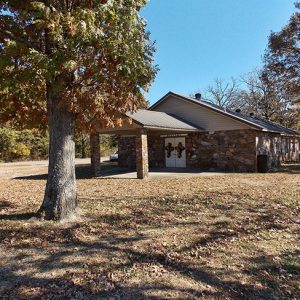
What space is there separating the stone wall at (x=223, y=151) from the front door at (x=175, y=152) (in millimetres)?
409

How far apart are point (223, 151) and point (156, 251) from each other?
15.5 metres

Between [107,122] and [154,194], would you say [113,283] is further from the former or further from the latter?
[154,194]

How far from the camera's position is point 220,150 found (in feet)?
65.8

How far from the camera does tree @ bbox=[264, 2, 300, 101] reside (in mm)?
19531

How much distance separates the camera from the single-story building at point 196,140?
58.5 ft

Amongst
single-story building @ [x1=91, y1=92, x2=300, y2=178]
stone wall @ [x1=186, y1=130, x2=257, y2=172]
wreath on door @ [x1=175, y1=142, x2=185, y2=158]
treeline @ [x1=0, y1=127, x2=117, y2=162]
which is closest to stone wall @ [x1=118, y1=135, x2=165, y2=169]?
single-story building @ [x1=91, y1=92, x2=300, y2=178]

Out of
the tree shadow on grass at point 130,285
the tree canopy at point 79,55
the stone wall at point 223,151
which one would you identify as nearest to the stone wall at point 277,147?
the stone wall at point 223,151

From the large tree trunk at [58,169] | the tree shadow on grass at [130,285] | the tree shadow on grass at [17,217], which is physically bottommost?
the tree shadow on grass at [130,285]

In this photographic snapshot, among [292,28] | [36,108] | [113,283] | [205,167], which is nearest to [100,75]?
[36,108]

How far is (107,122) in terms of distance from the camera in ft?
23.8

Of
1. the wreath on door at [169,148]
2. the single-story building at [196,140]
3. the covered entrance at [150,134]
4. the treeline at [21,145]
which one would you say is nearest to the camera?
the covered entrance at [150,134]

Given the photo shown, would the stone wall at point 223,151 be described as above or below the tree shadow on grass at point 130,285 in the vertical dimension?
above

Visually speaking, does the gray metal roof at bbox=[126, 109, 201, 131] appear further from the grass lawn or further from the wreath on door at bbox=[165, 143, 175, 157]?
the grass lawn

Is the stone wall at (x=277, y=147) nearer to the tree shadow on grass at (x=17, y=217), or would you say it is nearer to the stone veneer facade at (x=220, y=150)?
the stone veneer facade at (x=220, y=150)
